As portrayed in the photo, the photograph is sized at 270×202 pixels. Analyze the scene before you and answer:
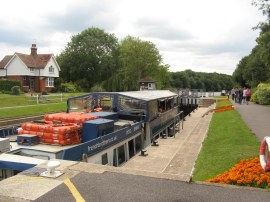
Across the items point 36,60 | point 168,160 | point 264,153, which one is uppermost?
point 36,60

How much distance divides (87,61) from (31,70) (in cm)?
1755

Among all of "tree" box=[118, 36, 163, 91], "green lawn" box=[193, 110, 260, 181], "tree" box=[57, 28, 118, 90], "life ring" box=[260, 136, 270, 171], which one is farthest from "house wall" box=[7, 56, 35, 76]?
"life ring" box=[260, 136, 270, 171]

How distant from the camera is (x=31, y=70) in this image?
163 feet

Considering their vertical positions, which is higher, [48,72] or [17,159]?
[48,72]

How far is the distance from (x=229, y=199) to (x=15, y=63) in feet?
163

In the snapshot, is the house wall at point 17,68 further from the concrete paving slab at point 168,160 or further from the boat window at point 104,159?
the boat window at point 104,159

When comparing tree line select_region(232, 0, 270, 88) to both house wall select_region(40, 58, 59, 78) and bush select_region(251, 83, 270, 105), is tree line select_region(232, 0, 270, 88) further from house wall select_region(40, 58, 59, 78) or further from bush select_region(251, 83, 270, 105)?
house wall select_region(40, 58, 59, 78)

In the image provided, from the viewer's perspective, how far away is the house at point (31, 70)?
48688 mm

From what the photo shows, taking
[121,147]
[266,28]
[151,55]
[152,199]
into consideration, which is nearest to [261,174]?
[152,199]

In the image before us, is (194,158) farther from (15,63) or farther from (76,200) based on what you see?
(15,63)

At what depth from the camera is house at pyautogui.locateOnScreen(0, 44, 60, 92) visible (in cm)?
4869

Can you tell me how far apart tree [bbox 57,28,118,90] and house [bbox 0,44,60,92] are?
41.7ft

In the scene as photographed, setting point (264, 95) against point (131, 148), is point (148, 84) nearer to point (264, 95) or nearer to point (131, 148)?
point (264, 95)

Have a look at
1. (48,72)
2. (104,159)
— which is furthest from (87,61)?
(104,159)
